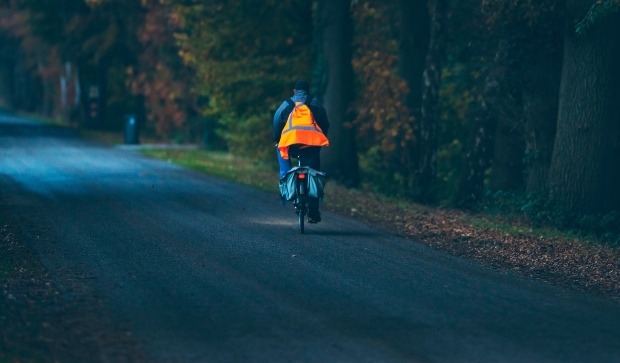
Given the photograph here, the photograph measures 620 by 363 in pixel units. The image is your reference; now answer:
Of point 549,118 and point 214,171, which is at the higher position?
point 549,118

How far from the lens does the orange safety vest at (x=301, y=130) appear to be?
13820mm

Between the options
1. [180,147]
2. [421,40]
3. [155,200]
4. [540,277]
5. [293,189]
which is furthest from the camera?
[180,147]

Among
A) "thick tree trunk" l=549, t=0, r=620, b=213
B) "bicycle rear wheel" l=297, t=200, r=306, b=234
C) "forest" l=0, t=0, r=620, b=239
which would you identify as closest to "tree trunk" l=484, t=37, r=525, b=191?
"forest" l=0, t=0, r=620, b=239

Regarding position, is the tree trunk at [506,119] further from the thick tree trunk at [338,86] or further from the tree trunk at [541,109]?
the thick tree trunk at [338,86]

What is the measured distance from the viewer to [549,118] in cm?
1931

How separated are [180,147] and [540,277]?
3079cm

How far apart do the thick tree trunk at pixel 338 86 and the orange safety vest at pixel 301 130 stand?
12293 mm

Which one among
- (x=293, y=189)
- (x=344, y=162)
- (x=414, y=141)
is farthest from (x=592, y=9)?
(x=344, y=162)

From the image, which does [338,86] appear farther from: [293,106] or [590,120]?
[293,106]

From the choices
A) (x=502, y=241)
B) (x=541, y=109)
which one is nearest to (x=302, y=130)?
(x=502, y=241)

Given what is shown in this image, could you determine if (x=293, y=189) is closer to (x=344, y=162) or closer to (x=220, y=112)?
(x=344, y=162)

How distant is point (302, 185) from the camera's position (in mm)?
14234

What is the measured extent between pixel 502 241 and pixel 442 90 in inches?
571

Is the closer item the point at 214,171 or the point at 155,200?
the point at 155,200
